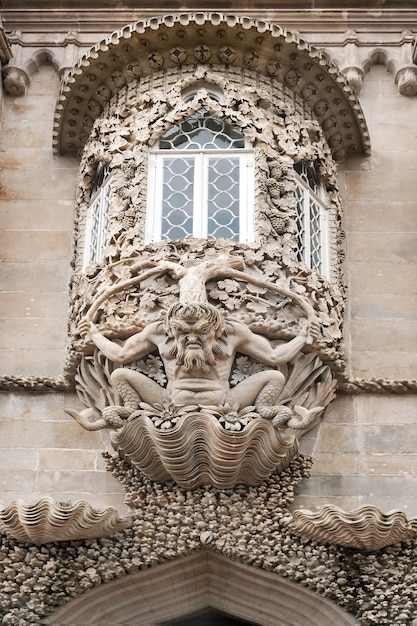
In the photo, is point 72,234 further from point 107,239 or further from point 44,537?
point 44,537

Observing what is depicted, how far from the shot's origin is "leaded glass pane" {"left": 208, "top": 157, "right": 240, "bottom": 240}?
15.3 m

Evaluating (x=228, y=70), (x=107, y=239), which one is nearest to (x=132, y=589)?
(x=107, y=239)

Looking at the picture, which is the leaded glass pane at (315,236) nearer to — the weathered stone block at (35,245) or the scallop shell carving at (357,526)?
the weathered stone block at (35,245)

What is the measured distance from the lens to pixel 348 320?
615 inches

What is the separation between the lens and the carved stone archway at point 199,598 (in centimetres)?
1377

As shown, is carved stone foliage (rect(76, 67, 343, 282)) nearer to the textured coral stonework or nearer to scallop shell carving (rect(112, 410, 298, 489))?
scallop shell carving (rect(112, 410, 298, 489))

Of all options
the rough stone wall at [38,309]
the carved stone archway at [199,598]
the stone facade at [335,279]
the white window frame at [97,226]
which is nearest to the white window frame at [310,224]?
the stone facade at [335,279]

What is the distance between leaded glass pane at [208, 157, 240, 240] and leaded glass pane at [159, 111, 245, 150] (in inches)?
9.0

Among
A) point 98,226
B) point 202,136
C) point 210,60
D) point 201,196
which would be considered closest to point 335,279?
point 201,196

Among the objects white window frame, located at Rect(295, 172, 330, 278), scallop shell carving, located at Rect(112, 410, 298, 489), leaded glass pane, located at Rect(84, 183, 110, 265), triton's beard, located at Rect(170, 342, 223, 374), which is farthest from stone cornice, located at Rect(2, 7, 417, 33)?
scallop shell carving, located at Rect(112, 410, 298, 489)

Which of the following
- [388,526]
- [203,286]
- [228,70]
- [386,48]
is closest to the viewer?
[388,526]

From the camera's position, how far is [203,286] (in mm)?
14445

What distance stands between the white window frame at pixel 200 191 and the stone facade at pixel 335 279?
1.01 m

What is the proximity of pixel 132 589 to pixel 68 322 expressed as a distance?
3.09m
